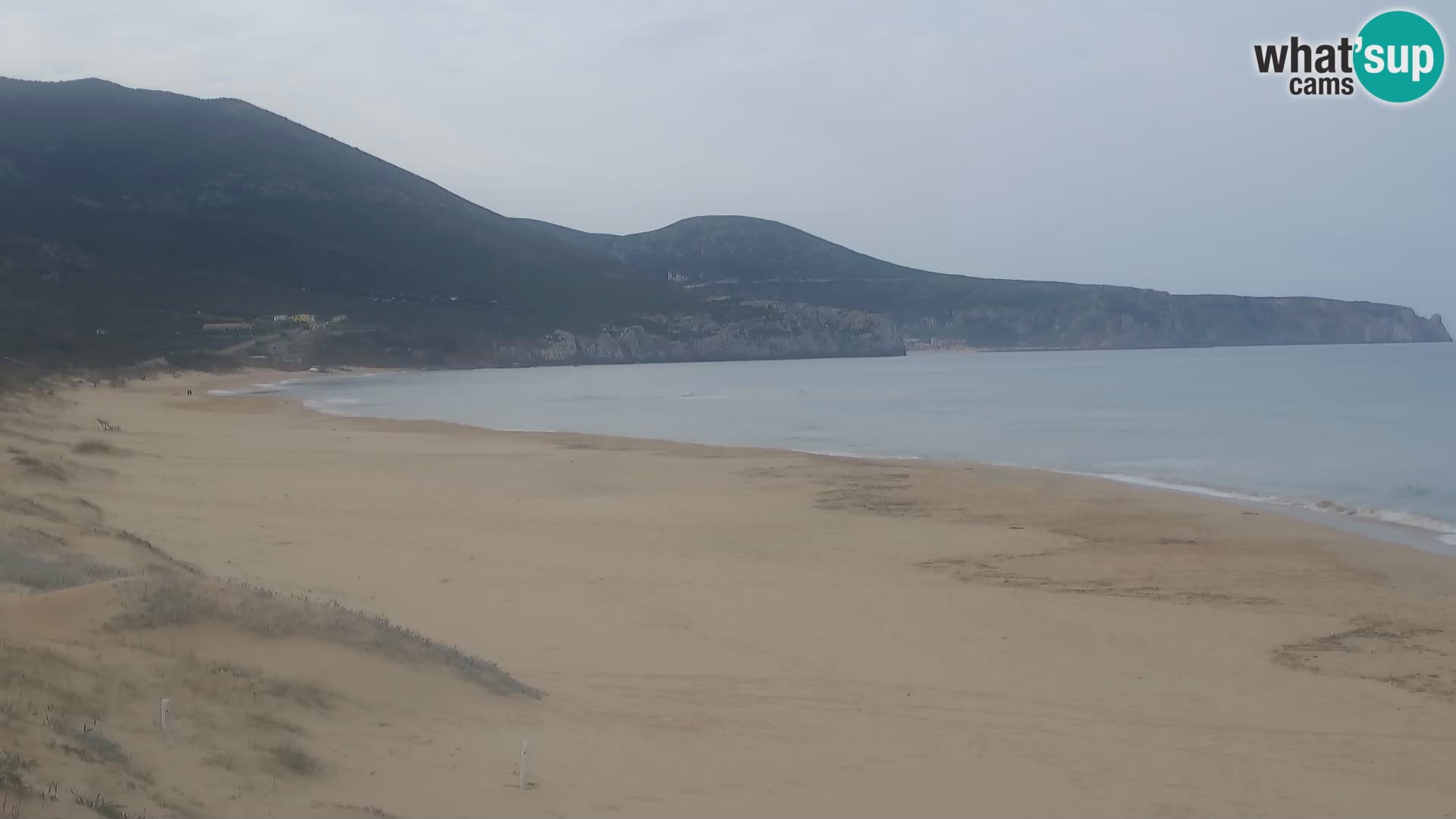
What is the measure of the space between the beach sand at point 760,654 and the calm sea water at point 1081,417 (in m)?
7.75

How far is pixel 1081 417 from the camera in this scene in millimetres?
49344

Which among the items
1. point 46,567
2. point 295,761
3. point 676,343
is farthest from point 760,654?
point 676,343

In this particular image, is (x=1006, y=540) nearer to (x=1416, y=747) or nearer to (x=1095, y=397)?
(x=1416, y=747)

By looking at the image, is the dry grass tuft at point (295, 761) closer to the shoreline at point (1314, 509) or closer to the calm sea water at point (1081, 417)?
the shoreline at point (1314, 509)

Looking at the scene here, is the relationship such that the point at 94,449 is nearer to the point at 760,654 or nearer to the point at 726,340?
the point at 760,654

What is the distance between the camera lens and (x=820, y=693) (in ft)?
30.2

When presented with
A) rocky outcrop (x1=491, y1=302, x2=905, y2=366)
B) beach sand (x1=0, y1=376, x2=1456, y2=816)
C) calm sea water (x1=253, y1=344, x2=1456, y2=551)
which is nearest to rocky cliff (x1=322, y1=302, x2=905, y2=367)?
rocky outcrop (x1=491, y1=302, x2=905, y2=366)

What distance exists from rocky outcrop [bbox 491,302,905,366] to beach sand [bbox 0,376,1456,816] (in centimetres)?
11761

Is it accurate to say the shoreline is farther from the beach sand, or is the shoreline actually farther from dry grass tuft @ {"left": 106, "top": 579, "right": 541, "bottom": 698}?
dry grass tuft @ {"left": 106, "top": 579, "right": 541, "bottom": 698}

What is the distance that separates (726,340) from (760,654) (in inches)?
5840

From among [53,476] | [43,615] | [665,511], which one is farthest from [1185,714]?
[53,476]

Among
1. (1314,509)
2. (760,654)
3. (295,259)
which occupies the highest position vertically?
(295,259)

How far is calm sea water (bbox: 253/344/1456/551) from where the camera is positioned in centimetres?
2720

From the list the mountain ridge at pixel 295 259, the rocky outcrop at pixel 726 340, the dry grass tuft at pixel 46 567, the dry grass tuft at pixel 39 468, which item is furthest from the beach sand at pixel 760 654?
the rocky outcrop at pixel 726 340
